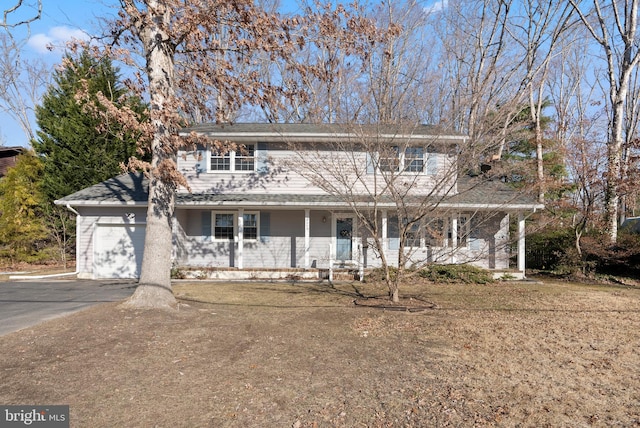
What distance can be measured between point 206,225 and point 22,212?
9359 millimetres

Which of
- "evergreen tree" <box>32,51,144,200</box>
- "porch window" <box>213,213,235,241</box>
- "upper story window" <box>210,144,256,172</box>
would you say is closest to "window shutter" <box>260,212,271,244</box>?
"porch window" <box>213,213,235,241</box>

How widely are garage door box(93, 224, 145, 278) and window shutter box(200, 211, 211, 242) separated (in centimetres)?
203

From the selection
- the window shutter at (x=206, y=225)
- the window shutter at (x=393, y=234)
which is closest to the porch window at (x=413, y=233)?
the window shutter at (x=393, y=234)

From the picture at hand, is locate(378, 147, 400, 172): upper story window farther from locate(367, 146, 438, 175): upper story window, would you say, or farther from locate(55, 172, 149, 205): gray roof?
locate(55, 172, 149, 205): gray roof

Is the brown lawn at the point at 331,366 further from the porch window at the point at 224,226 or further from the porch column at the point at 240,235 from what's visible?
the porch window at the point at 224,226

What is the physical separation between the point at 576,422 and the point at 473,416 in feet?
2.74

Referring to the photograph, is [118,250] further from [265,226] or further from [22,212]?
[22,212]

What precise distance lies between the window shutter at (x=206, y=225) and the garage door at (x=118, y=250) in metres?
2.03

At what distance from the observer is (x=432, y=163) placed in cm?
1102

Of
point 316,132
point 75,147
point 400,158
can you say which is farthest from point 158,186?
point 75,147

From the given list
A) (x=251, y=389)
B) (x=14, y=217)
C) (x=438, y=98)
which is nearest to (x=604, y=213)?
(x=438, y=98)

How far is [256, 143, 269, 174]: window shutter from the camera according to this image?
47.1 ft

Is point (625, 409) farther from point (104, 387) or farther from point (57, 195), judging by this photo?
point (57, 195)

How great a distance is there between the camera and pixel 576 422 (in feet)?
11.2
